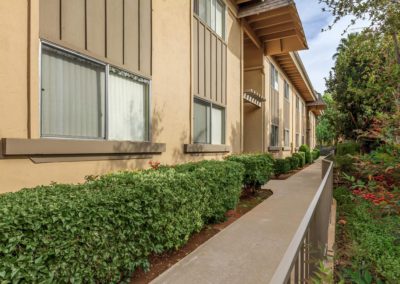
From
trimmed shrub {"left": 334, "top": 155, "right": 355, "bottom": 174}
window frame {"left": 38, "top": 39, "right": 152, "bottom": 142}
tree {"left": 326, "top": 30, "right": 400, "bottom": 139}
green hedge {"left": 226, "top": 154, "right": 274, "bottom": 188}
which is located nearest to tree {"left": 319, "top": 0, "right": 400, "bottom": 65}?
tree {"left": 326, "top": 30, "right": 400, "bottom": 139}

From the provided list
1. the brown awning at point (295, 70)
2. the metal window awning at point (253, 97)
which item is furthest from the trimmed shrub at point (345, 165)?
the brown awning at point (295, 70)

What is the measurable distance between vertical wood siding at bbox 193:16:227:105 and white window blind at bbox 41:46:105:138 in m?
3.62

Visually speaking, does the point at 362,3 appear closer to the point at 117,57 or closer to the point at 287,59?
the point at 117,57

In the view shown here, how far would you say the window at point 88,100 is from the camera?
3939mm

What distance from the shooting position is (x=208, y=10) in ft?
29.2

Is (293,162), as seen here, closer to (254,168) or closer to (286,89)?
(286,89)

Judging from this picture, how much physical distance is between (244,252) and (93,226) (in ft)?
8.66

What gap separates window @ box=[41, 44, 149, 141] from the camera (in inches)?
155

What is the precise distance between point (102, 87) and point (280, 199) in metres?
6.20

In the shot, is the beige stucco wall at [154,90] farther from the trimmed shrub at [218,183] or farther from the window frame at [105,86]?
the trimmed shrub at [218,183]

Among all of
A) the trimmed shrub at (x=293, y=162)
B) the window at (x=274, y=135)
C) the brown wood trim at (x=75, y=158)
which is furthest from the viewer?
the window at (x=274, y=135)

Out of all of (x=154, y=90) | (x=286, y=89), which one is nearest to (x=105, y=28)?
(x=154, y=90)

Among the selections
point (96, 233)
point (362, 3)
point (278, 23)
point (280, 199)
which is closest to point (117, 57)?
point (96, 233)

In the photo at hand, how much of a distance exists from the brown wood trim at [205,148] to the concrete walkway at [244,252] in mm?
2162
